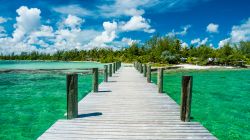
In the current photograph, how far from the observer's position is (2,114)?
13086mm

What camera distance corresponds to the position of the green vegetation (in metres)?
62.2

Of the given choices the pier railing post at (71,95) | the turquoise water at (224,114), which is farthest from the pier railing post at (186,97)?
the turquoise water at (224,114)

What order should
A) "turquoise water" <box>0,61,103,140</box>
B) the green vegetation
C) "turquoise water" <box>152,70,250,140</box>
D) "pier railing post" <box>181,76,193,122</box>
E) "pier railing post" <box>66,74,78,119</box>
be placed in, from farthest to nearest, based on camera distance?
the green vegetation, "turquoise water" <box>152,70,250,140</box>, "turquoise water" <box>0,61,103,140</box>, "pier railing post" <box>66,74,78,119</box>, "pier railing post" <box>181,76,193,122</box>

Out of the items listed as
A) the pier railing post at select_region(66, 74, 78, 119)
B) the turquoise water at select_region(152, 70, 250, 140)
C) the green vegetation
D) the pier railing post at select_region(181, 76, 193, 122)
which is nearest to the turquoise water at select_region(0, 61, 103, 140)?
the pier railing post at select_region(66, 74, 78, 119)

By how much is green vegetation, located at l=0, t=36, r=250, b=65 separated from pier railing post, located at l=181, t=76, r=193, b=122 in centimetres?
5414

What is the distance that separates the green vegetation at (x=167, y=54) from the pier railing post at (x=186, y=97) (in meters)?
54.1

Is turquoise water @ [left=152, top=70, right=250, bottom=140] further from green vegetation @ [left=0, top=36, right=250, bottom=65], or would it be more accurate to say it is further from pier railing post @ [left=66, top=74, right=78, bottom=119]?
green vegetation @ [left=0, top=36, right=250, bottom=65]

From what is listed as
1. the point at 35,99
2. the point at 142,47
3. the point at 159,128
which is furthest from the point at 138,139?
the point at 142,47

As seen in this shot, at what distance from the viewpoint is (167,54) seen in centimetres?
6500

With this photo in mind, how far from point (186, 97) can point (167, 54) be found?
194 feet

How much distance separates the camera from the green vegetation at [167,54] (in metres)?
62.2

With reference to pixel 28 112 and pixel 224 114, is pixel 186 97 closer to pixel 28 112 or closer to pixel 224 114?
pixel 224 114

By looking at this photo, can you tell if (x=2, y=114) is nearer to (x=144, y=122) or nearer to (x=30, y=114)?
(x=30, y=114)

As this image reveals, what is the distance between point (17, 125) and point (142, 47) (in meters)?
86.3
